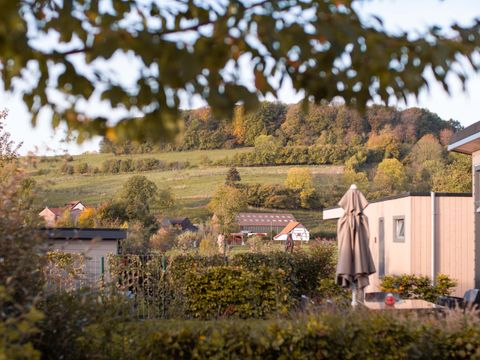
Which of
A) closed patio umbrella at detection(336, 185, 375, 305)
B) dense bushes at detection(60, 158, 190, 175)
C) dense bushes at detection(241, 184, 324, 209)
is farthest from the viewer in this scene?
dense bushes at detection(60, 158, 190, 175)

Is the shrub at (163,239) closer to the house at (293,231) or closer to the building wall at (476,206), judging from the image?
the house at (293,231)

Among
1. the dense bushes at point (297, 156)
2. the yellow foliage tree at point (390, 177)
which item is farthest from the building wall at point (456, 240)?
the dense bushes at point (297, 156)

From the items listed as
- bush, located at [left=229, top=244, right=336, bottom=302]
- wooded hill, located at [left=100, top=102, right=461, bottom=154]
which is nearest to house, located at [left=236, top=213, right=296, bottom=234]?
wooded hill, located at [left=100, top=102, right=461, bottom=154]

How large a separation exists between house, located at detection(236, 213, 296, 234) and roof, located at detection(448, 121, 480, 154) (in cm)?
3723

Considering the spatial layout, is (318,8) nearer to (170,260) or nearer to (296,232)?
(170,260)

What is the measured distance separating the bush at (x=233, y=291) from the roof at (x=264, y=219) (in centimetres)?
4037

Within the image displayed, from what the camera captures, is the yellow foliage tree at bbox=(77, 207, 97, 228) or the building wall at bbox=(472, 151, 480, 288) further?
the yellow foliage tree at bbox=(77, 207, 97, 228)

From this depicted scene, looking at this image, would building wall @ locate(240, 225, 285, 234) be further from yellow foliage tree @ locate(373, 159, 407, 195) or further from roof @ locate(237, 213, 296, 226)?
yellow foliage tree @ locate(373, 159, 407, 195)

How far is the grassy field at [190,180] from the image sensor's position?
5594 centimetres

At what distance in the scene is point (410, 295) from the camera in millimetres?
14148

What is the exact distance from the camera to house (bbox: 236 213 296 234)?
174 ft

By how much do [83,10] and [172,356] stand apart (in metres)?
2.91

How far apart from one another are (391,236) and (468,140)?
5011mm

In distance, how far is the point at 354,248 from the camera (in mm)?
11820
